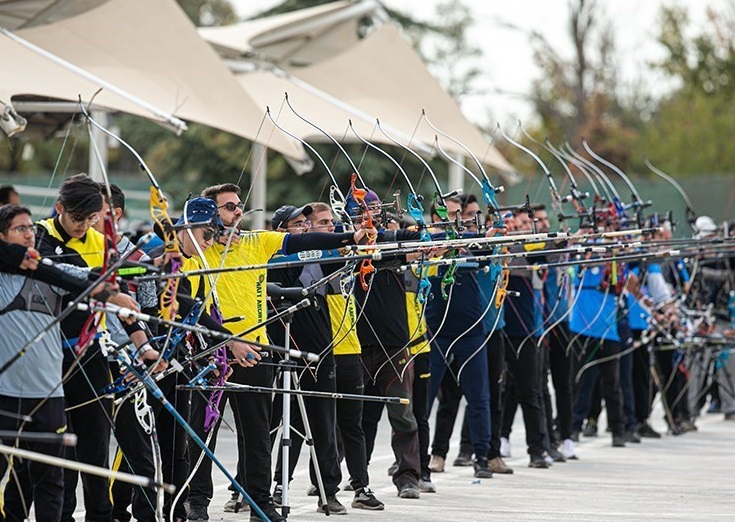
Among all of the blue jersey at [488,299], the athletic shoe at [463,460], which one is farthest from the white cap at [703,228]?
the blue jersey at [488,299]

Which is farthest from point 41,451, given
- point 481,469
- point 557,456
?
point 557,456

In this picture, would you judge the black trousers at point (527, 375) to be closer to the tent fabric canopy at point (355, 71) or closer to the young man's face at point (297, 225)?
the young man's face at point (297, 225)

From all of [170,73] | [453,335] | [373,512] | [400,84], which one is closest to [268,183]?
[400,84]

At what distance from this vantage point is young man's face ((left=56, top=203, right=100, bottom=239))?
24.2ft

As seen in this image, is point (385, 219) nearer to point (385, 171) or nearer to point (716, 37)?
point (385, 171)

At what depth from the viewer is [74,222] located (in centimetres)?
739

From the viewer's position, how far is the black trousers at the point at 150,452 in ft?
25.8

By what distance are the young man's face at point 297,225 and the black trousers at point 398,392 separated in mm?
1184

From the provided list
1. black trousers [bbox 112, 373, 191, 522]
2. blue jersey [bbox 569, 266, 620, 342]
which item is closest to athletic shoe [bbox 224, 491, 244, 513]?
black trousers [bbox 112, 373, 191, 522]

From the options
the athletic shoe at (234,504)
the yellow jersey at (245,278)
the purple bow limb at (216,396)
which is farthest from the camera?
the athletic shoe at (234,504)

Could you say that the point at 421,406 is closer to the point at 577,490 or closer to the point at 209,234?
the point at 577,490

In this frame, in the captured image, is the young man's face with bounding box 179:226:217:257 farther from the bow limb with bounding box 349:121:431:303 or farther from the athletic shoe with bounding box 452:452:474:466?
the athletic shoe with bounding box 452:452:474:466

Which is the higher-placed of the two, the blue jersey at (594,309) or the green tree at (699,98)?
the green tree at (699,98)

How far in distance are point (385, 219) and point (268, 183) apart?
67.1ft
